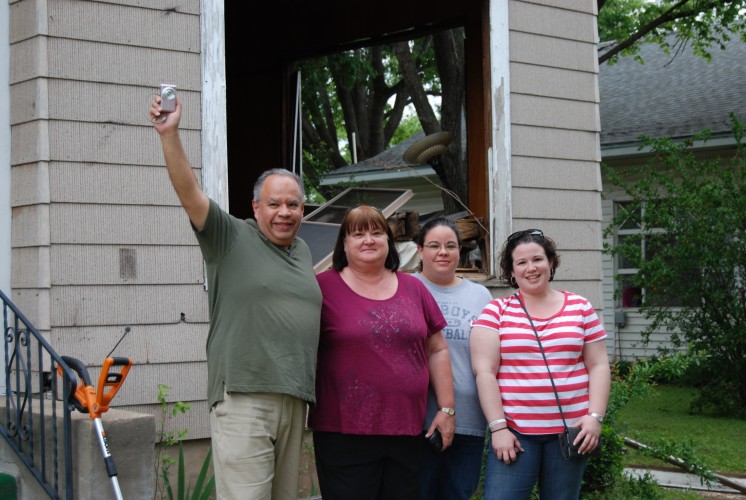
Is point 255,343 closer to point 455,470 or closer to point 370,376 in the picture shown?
point 370,376

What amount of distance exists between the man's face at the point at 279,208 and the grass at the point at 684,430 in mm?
3246

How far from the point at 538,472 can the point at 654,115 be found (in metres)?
11.5

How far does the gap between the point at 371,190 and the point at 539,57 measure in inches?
59.2

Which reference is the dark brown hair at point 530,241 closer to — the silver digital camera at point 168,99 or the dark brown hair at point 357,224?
the dark brown hair at point 357,224

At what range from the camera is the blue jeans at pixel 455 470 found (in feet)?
12.1

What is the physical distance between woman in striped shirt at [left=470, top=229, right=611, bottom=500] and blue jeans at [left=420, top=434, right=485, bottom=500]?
0.14 metres

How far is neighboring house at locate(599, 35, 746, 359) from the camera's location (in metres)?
12.9

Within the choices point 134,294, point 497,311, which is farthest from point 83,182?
point 497,311

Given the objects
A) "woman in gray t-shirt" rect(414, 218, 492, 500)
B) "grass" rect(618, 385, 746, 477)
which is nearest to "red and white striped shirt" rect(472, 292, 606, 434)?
"woman in gray t-shirt" rect(414, 218, 492, 500)

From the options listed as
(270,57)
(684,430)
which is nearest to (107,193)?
(270,57)

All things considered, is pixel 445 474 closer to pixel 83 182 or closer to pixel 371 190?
pixel 83 182

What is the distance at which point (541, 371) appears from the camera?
3438mm

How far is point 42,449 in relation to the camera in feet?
13.3

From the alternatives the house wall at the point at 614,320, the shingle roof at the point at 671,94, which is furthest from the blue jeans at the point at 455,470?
the house wall at the point at 614,320
